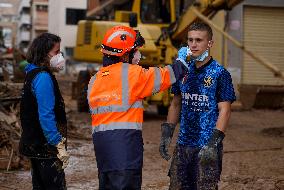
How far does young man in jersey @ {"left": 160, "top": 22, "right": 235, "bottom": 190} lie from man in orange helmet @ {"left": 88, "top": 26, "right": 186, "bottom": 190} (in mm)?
397

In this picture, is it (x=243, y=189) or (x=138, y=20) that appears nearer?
(x=243, y=189)

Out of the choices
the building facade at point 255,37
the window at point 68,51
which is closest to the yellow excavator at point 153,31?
the building facade at point 255,37

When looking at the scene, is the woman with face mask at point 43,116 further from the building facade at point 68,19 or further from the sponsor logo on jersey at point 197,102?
the building facade at point 68,19

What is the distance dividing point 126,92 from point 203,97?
29.0 inches

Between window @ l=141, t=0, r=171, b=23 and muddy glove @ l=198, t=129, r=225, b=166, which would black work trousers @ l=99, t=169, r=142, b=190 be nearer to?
muddy glove @ l=198, t=129, r=225, b=166

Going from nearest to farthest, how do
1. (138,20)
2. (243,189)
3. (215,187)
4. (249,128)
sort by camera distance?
1. (215,187)
2. (243,189)
3. (249,128)
4. (138,20)

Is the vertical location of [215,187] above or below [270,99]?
above

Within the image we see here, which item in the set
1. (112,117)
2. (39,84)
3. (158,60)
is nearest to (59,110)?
(39,84)

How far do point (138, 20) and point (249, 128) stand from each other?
13.2ft

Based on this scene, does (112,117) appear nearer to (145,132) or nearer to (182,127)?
(182,127)

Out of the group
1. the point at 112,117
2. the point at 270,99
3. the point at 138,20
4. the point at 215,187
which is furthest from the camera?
the point at 270,99

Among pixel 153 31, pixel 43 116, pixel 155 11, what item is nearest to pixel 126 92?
pixel 43 116

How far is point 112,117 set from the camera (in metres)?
4.25

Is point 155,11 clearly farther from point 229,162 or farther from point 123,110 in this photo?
point 123,110
